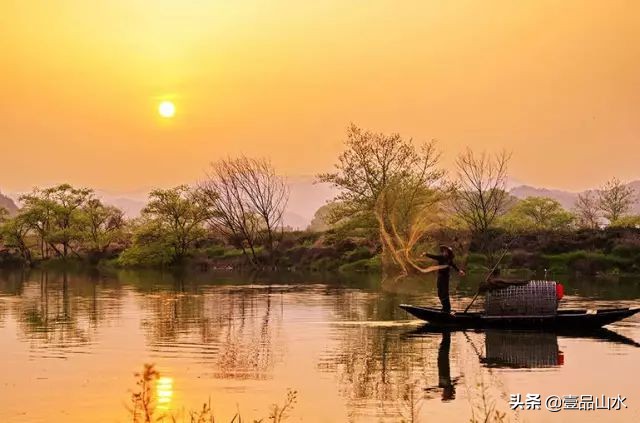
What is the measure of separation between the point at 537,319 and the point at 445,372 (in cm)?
872

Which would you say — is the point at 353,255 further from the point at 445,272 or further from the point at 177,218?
the point at 445,272

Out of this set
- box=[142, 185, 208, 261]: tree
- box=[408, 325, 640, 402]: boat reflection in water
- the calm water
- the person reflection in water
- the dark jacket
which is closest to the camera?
the calm water

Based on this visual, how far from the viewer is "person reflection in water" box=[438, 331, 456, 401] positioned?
1892cm

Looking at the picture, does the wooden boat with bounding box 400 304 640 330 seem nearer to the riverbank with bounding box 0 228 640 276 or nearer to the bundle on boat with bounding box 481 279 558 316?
the bundle on boat with bounding box 481 279 558 316

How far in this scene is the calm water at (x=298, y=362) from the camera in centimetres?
1791

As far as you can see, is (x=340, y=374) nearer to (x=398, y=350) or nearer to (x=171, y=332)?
(x=398, y=350)

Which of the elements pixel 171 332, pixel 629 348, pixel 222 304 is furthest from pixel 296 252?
pixel 629 348

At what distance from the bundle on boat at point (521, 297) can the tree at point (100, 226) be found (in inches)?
3571

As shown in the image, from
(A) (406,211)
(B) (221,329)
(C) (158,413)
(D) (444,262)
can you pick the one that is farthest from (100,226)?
(C) (158,413)

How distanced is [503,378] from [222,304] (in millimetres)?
24343

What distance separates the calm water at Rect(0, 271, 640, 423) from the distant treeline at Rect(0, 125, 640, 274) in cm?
2752

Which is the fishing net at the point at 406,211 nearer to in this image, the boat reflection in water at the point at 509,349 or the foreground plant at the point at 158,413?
the boat reflection in water at the point at 509,349

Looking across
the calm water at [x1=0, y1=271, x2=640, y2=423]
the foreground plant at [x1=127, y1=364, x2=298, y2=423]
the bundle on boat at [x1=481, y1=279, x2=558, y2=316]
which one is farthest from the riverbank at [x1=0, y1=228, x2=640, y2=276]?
the foreground plant at [x1=127, y1=364, x2=298, y2=423]

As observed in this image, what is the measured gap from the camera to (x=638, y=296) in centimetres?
4462
